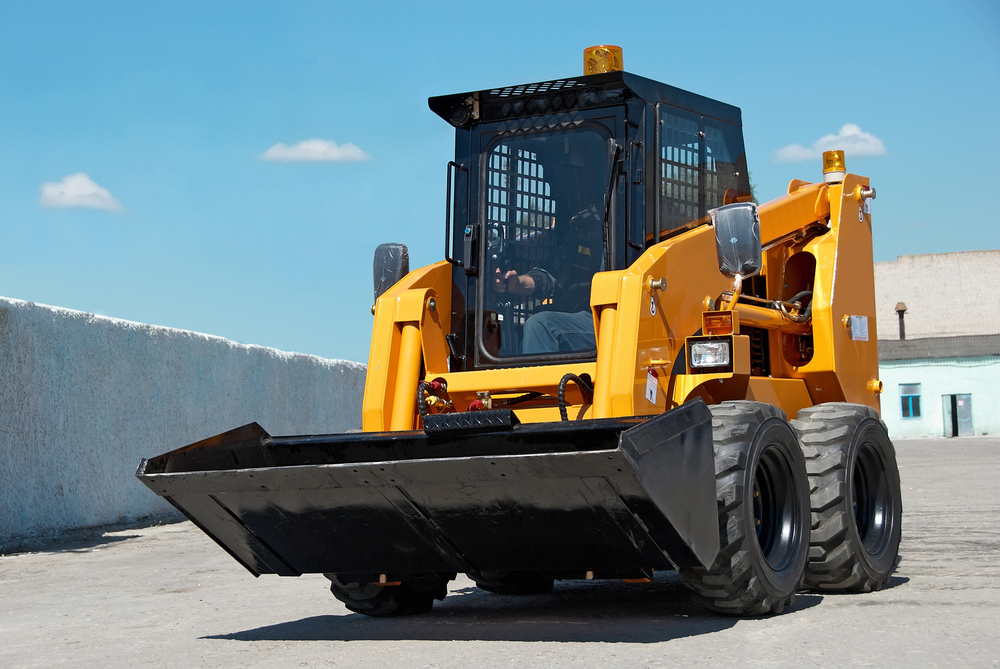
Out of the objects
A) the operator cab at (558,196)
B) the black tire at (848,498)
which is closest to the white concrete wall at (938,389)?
the black tire at (848,498)

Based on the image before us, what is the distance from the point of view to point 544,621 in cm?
643

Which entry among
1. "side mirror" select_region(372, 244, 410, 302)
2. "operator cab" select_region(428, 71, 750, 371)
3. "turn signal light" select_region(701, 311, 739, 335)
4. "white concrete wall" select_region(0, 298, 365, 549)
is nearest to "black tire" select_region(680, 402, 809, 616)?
"turn signal light" select_region(701, 311, 739, 335)

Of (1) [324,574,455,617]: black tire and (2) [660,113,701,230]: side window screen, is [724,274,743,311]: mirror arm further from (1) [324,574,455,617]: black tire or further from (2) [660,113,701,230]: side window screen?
(1) [324,574,455,617]: black tire

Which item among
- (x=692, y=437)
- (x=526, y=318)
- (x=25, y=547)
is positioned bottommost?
(x=25, y=547)

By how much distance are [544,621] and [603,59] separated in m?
3.56

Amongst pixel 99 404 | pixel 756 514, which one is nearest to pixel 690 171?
pixel 756 514

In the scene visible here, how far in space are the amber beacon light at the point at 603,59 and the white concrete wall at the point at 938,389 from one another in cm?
3728

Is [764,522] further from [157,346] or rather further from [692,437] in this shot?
[157,346]

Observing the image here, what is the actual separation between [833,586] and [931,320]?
5182 cm

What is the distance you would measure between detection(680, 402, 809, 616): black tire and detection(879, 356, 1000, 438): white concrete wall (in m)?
37.5

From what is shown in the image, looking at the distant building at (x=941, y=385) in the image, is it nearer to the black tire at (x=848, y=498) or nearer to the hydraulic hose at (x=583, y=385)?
the black tire at (x=848, y=498)

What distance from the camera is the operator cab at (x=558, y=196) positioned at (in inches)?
267

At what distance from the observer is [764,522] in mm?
6633

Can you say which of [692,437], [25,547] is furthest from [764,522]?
[25,547]
